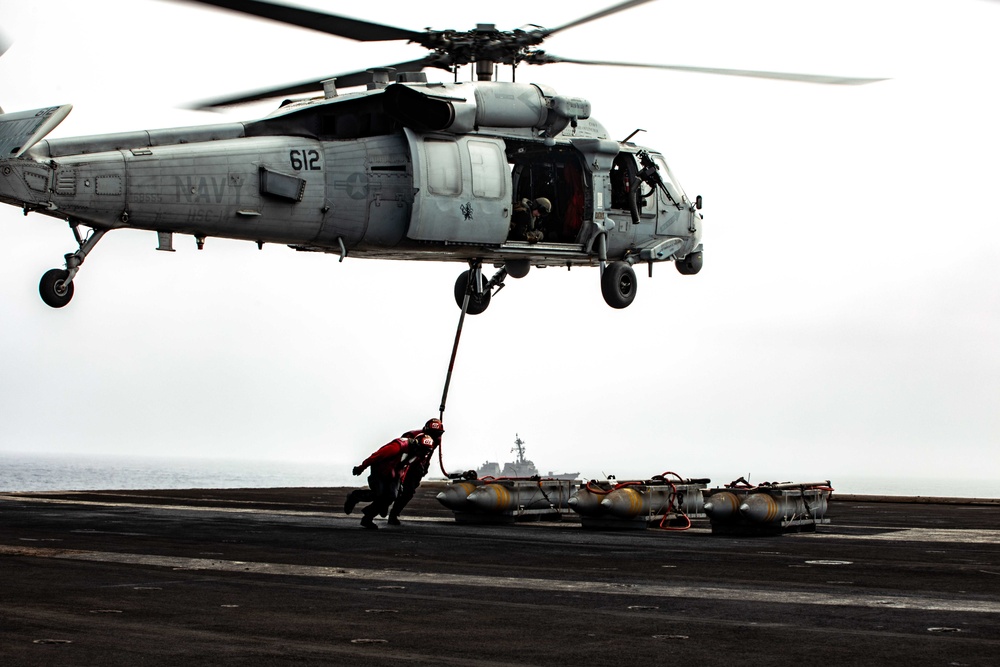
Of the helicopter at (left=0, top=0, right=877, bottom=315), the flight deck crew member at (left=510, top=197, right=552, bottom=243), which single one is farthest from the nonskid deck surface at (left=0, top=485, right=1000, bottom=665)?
the flight deck crew member at (left=510, top=197, right=552, bottom=243)

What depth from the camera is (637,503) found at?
66.6ft

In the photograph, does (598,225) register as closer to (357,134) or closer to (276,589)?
(357,134)

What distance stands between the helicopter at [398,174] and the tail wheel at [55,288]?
0.07 ft

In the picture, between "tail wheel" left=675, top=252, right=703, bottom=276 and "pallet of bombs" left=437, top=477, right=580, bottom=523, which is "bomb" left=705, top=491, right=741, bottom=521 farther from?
"tail wheel" left=675, top=252, right=703, bottom=276

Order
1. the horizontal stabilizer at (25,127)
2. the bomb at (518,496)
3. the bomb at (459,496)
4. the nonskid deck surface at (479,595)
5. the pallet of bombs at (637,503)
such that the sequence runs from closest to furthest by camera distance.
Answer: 1. the nonskid deck surface at (479,595)
2. the horizontal stabilizer at (25,127)
3. the pallet of bombs at (637,503)
4. the bomb at (518,496)
5. the bomb at (459,496)

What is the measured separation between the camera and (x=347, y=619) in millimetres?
9422

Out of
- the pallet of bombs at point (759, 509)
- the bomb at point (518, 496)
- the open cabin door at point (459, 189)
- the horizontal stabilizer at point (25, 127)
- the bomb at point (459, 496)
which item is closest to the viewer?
the horizontal stabilizer at point (25, 127)

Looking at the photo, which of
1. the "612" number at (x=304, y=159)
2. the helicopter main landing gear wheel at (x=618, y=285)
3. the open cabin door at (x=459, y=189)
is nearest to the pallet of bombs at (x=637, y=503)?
the open cabin door at (x=459, y=189)

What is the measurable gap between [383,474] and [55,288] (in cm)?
583

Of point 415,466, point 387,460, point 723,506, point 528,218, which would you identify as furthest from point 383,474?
point 528,218

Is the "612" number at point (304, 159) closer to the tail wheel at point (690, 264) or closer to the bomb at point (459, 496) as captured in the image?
the bomb at point (459, 496)

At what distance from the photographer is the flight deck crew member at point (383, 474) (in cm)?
1977

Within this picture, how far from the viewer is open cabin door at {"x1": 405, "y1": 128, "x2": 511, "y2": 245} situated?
23125mm

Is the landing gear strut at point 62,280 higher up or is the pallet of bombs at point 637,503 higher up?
the landing gear strut at point 62,280
